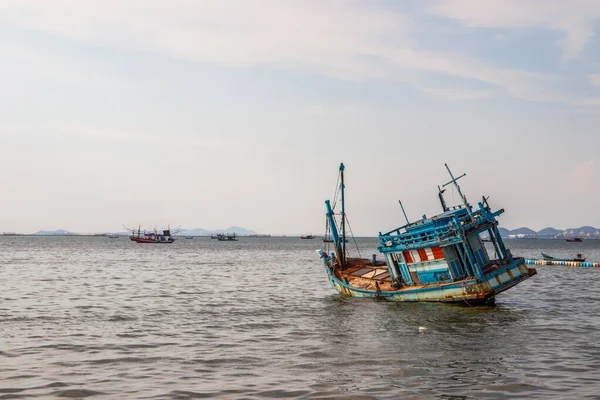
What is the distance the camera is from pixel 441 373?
17797 mm

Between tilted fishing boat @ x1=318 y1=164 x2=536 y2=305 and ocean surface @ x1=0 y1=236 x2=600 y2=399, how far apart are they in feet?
3.13

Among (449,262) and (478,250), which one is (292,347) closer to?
(449,262)

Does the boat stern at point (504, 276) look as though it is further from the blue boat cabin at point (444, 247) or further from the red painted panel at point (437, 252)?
the red painted panel at point (437, 252)

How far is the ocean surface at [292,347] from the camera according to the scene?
Result: 16.2 meters

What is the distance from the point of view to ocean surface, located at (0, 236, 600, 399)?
638 inches

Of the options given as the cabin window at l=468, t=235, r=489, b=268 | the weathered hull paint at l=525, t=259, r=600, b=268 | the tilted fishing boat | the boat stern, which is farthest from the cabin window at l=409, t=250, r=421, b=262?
the weathered hull paint at l=525, t=259, r=600, b=268

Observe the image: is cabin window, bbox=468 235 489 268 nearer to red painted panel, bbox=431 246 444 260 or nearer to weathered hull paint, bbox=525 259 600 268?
red painted panel, bbox=431 246 444 260

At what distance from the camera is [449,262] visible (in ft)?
102

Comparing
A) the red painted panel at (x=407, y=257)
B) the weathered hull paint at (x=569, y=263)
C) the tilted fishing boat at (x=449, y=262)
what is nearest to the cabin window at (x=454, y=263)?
the tilted fishing boat at (x=449, y=262)

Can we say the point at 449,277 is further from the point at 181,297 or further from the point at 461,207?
the point at 181,297

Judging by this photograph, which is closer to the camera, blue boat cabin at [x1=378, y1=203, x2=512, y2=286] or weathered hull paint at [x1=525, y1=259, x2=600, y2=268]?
blue boat cabin at [x1=378, y1=203, x2=512, y2=286]

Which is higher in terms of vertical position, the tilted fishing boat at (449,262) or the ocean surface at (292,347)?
the tilted fishing boat at (449,262)

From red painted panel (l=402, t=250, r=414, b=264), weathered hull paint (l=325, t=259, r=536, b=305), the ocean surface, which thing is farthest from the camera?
red painted panel (l=402, t=250, r=414, b=264)

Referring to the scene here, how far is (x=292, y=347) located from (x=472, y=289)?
12344mm
